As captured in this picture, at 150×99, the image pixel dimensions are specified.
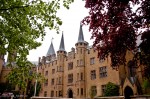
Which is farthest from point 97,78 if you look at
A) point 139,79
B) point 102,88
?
point 139,79

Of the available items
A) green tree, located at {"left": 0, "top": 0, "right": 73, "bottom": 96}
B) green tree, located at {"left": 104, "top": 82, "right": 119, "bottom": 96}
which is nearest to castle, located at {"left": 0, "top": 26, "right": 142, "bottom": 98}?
green tree, located at {"left": 104, "top": 82, "right": 119, "bottom": 96}

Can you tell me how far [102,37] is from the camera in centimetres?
842

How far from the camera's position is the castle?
3167 cm

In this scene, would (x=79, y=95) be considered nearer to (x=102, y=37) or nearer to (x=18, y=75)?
(x=18, y=75)

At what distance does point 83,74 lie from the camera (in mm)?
39844

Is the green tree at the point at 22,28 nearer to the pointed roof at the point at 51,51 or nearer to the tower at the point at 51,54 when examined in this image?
the tower at the point at 51,54

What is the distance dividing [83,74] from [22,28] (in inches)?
1188

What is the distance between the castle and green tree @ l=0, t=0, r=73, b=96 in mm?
22574

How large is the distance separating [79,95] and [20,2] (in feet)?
102

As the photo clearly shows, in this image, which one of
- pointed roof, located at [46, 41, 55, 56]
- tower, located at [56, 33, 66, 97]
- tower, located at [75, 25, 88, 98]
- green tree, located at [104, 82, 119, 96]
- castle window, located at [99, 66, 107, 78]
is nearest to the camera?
green tree, located at [104, 82, 119, 96]

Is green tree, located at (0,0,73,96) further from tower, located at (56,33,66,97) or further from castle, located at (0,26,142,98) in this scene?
tower, located at (56,33,66,97)

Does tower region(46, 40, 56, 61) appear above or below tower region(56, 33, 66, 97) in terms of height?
above

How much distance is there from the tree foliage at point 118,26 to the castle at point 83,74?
2329cm

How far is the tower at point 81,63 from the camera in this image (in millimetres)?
38688
